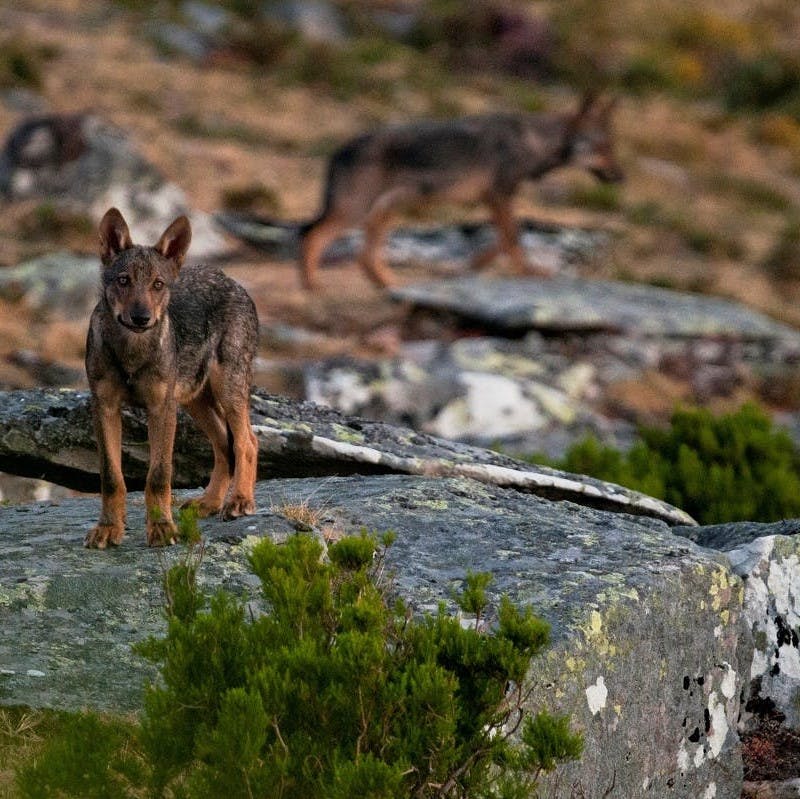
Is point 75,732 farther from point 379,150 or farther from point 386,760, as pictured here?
point 379,150

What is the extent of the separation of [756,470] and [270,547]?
6841 mm

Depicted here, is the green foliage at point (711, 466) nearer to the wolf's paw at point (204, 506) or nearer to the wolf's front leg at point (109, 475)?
the wolf's paw at point (204, 506)

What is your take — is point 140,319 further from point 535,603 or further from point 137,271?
point 535,603

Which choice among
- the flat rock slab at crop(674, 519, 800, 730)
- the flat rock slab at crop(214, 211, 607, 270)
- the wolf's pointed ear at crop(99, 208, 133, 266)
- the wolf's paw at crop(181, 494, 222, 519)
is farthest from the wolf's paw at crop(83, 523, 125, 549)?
the flat rock slab at crop(214, 211, 607, 270)

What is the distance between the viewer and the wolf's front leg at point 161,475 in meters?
5.16

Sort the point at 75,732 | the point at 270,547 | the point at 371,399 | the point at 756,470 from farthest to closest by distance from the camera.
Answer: the point at 371,399, the point at 756,470, the point at 270,547, the point at 75,732

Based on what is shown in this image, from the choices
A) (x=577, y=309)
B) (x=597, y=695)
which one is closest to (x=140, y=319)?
(x=597, y=695)

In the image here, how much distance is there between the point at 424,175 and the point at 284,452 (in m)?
10.8

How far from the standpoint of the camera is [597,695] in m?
4.72

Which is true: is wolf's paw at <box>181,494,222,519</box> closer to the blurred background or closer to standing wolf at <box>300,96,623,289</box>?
the blurred background

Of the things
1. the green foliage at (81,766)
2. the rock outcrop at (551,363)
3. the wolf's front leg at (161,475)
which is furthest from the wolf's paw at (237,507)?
the rock outcrop at (551,363)

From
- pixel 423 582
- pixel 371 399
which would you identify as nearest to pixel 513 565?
pixel 423 582

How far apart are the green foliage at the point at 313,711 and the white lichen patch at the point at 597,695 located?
736 mm

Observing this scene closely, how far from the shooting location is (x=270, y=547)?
13.0ft
